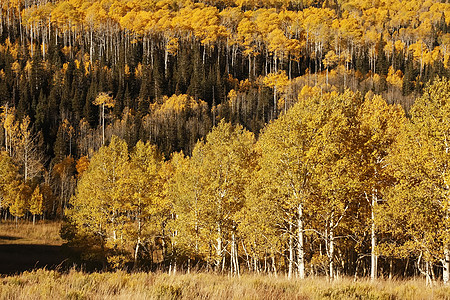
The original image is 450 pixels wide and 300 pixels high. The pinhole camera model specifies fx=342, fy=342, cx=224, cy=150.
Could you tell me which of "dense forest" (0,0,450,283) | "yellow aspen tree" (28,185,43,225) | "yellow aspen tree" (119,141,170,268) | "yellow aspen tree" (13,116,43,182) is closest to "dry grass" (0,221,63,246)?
"dense forest" (0,0,450,283)

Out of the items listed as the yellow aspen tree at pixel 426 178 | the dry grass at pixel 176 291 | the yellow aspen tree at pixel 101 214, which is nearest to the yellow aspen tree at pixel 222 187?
the yellow aspen tree at pixel 101 214

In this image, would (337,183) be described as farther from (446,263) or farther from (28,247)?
(28,247)

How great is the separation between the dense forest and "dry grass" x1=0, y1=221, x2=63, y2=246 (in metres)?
2.26

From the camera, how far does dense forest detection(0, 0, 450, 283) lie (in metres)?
16.2

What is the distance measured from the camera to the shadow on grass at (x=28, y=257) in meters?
31.4

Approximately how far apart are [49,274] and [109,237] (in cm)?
1959

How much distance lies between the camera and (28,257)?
35.2 meters

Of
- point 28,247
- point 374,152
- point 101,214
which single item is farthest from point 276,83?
point 374,152

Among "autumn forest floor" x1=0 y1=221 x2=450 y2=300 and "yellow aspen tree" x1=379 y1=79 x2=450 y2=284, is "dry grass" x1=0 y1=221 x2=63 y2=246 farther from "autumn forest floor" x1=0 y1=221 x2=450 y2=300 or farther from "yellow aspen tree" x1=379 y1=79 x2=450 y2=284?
"yellow aspen tree" x1=379 y1=79 x2=450 y2=284

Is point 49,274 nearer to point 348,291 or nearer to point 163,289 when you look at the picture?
point 163,289

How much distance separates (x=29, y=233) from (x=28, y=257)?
12.5 m

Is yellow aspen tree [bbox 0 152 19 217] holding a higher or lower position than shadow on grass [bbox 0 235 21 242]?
higher

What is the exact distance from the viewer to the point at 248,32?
121188 mm

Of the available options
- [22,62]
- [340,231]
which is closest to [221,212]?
[340,231]
